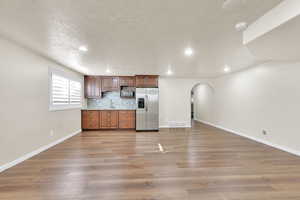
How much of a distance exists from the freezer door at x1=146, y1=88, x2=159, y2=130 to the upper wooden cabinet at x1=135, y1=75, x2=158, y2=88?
240mm

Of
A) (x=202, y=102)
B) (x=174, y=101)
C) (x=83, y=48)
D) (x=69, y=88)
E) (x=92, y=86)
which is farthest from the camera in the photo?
(x=202, y=102)

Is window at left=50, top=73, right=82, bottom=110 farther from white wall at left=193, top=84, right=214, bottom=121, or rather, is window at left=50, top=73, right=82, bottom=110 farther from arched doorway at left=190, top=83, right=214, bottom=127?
white wall at left=193, top=84, right=214, bottom=121

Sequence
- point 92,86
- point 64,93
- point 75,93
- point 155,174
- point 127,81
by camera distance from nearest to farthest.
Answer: point 155,174 < point 64,93 < point 75,93 < point 92,86 < point 127,81

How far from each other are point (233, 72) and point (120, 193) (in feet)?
18.7

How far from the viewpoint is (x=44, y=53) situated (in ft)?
11.8

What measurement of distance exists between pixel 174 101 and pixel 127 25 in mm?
5401

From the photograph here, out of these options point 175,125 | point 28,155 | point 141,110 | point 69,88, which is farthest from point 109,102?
point 28,155

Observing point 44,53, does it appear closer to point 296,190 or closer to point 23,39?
point 23,39

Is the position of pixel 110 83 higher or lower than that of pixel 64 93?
higher

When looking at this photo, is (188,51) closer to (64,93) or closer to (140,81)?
(140,81)

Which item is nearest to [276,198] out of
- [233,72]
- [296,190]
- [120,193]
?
[296,190]

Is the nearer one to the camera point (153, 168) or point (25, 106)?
point (153, 168)

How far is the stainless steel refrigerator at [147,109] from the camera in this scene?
21.4 ft

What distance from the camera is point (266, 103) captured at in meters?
4.44
